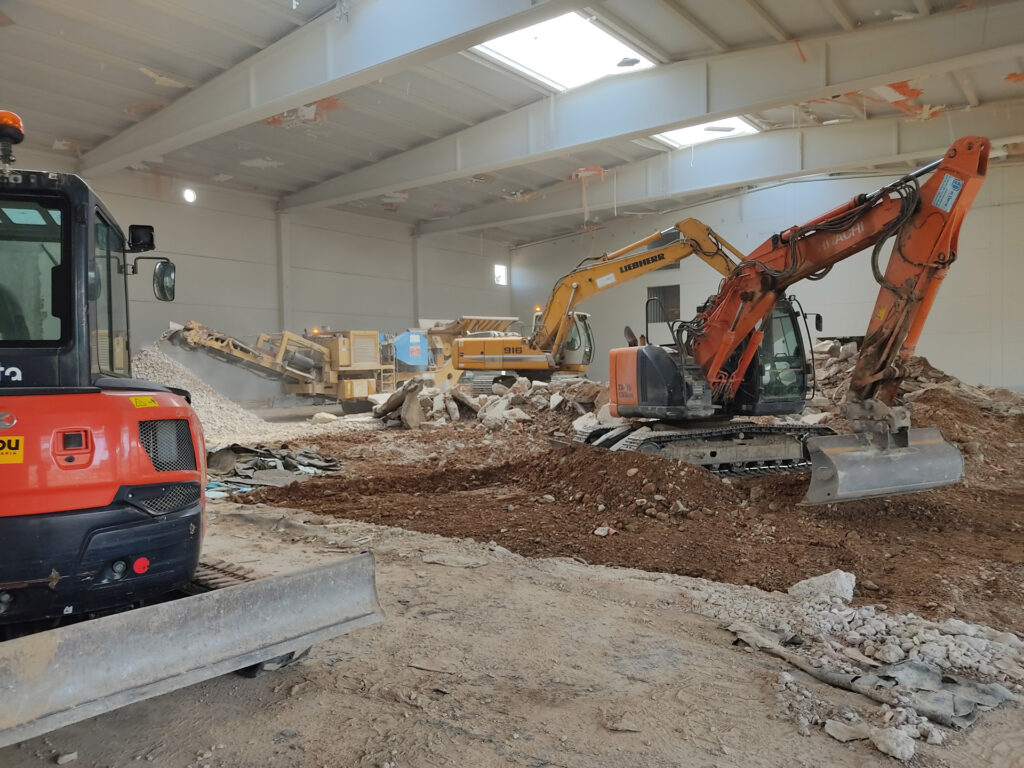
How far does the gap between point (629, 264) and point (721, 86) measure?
3.91 m

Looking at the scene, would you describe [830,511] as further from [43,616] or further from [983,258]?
[983,258]

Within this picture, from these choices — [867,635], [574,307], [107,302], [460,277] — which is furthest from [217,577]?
[460,277]

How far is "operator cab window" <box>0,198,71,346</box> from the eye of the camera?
291 centimetres

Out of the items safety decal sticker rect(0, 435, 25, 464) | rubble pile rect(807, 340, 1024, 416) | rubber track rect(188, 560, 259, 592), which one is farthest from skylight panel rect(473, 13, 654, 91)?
safety decal sticker rect(0, 435, 25, 464)

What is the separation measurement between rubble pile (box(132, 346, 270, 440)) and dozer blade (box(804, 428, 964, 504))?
1199 centimetres

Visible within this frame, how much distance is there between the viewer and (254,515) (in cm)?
700

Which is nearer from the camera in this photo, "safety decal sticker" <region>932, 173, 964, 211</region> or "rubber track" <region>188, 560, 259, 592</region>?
"rubber track" <region>188, 560, 259, 592</region>

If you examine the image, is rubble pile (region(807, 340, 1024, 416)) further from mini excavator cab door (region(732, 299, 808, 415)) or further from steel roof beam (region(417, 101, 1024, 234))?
mini excavator cab door (region(732, 299, 808, 415))

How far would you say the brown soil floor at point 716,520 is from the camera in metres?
4.90

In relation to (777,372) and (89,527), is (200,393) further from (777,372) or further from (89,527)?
(89,527)

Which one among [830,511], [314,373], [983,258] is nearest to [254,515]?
[830,511]

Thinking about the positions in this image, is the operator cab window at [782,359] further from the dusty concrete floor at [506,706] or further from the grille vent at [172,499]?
the grille vent at [172,499]

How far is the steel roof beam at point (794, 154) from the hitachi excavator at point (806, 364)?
28.7 feet

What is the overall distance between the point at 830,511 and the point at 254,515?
5.60m
